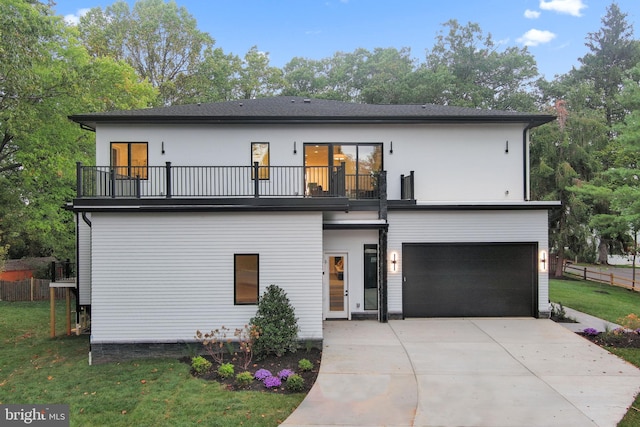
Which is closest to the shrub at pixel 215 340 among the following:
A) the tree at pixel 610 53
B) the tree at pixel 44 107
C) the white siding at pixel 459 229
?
the white siding at pixel 459 229

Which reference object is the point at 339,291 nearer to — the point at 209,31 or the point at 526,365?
the point at 526,365

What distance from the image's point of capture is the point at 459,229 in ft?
40.1

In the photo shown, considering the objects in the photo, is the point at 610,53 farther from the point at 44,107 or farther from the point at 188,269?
the point at 44,107

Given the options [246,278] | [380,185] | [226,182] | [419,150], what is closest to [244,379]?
[246,278]

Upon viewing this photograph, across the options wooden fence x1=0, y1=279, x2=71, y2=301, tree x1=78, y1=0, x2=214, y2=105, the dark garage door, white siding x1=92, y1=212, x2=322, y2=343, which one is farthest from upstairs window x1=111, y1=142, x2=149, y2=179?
tree x1=78, y1=0, x2=214, y2=105

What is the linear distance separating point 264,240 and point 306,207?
4.32 feet

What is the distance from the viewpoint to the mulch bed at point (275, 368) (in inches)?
287

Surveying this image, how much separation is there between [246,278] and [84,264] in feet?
18.2

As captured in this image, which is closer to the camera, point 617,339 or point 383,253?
point 617,339

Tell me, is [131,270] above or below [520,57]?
below

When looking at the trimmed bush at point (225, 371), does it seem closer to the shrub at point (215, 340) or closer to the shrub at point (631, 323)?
the shrub at point (215, 340)

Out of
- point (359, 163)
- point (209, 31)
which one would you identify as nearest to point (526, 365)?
point (359, 163)

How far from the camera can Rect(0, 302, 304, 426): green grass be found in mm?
6203

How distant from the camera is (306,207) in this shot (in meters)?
9.39
